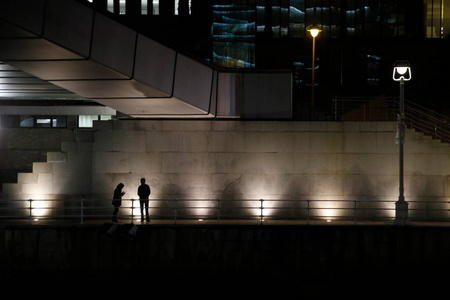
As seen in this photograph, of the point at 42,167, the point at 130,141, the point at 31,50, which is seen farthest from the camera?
the point at 130,141

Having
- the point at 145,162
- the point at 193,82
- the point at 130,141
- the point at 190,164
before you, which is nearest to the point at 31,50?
the point at 130,141

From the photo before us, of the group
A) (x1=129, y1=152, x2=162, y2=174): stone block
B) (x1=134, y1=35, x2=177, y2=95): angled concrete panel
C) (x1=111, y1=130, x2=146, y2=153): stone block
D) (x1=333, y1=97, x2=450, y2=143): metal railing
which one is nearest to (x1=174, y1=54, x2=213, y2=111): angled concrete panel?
(x1=134, y1=35, x2=177, y2=95): angled concrete panel

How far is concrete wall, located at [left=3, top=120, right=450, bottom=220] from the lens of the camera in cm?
2145

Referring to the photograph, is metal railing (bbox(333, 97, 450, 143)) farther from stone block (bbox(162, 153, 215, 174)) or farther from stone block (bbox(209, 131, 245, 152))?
stone block (bbox(162, 153, 215, 174))

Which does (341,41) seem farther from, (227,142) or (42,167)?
(42,167)

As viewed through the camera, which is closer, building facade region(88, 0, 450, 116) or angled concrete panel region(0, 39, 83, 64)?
angled concrete panel region(0, 39, 83, 64)

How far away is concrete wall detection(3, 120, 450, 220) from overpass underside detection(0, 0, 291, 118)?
783 millimetres

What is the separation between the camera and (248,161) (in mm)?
21672

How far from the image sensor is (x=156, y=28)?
42531 mm

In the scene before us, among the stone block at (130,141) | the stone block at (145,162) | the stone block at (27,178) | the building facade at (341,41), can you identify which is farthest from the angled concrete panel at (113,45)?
the building facade at (341,41)

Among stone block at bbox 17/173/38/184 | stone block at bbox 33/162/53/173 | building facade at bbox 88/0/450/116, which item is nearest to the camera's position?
stone block at bbox 17/173/38/184
